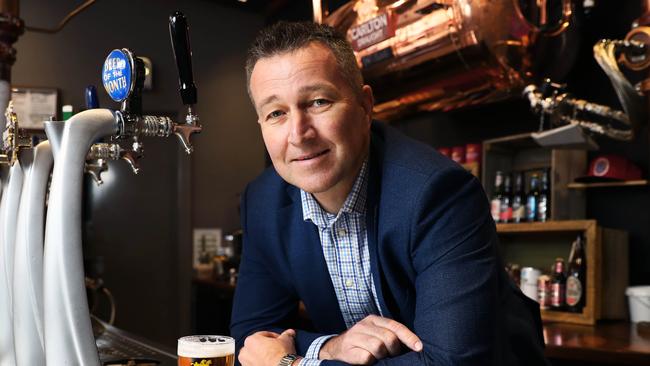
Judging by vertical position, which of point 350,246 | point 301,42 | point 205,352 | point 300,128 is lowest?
point 205,352

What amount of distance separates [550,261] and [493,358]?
194 cm

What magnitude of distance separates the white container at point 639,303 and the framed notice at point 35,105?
4213 mm

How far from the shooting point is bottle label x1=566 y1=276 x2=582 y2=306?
2596mm

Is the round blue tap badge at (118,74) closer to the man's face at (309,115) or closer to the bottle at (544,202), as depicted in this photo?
the man's face at (309,115)

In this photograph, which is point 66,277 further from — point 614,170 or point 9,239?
point 614,170

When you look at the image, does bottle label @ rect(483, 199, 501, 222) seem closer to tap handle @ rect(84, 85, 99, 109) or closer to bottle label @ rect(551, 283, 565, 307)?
bottle label @ rect(551, 283, 565, 307)

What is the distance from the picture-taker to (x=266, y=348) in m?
1.28

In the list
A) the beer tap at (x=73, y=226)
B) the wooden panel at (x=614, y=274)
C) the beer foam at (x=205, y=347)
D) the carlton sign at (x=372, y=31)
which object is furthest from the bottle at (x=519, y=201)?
the beer tap at (x=73, y=226)

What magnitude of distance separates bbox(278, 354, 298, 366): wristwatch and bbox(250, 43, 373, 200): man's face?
295 mm

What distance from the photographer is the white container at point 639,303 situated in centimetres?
248

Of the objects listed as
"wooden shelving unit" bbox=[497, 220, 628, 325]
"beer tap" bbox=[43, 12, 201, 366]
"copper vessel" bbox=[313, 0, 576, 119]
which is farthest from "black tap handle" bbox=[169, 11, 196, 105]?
"wooden shelving unit" bbox=[497, 220, 628, 325]

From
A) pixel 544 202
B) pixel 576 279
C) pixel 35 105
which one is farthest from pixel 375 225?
pixel 35 105

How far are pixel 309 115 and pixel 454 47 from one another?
1.53 meters

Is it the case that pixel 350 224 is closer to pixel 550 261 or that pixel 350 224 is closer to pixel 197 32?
pixel 550 261
